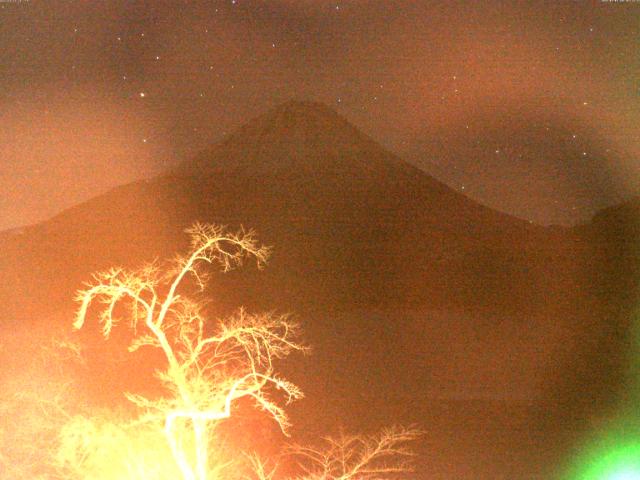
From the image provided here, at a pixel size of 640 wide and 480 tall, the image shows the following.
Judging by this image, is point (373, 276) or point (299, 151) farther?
point (299, 151)

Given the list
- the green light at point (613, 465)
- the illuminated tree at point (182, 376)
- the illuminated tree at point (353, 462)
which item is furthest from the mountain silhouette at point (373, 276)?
the illuminated tree at point (182, 376)

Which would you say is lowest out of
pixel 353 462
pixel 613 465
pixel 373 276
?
pixel 353 462

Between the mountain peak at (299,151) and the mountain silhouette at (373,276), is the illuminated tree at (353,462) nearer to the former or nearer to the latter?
the mountain silhouette at (373,276)

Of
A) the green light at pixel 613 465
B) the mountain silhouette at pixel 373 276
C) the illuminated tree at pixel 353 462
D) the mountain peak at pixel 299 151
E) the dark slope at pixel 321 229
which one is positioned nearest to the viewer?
the illuminated tree at pixel 353 462

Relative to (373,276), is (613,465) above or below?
below

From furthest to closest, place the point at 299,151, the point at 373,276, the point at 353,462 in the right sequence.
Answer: the point at 299,151 → the point at 373,276 → the point at 353,462

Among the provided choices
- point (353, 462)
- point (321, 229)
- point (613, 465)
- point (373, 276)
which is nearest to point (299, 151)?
point (321, 229)

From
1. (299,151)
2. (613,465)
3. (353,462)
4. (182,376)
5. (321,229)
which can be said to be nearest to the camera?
(182,376)

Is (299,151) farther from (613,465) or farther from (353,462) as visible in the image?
(353,462)

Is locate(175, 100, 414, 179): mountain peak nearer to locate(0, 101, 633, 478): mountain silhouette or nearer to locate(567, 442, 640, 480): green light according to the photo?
locate(0, 101, 633, 478): mountain silhouette

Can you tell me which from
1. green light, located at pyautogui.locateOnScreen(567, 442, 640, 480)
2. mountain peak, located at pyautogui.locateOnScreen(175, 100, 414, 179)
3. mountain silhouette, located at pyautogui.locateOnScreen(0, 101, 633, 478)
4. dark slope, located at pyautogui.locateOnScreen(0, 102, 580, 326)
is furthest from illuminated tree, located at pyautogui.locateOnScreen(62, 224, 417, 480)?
mountain peak, located at pyautogui.locateOnScreen(175, 100, 414, 179)
